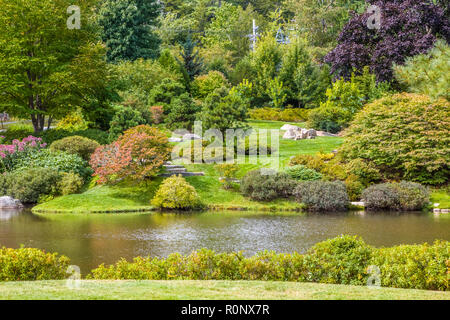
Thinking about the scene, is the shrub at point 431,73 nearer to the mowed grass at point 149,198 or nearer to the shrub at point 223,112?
the mowed grass at point 149,198

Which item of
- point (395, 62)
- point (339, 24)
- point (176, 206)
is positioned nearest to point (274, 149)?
point (176, 206)

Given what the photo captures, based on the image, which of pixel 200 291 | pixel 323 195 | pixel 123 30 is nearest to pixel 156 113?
pixel 323 195

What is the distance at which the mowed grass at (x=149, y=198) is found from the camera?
2116 cm

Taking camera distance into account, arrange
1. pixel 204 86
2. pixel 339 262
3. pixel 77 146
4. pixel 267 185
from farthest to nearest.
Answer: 1. pixel 204 86
2. pixel 77 146
3. pixel 267 185
4. pixel 339 262

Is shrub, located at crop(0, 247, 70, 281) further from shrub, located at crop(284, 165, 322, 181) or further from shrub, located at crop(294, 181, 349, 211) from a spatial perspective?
shrub, located at crop(284, 165, 322, 181)

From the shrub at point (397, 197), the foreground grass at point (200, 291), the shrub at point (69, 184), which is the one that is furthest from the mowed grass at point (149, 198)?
the foreground grass at point (200, 291)

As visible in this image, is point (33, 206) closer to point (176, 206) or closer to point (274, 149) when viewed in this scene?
point (176, 206)

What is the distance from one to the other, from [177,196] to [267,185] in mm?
3392

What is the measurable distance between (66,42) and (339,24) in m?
30.3

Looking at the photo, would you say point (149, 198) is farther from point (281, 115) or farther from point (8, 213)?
point (281, 115)

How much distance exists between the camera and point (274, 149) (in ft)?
86.2

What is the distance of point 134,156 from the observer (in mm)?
22562
